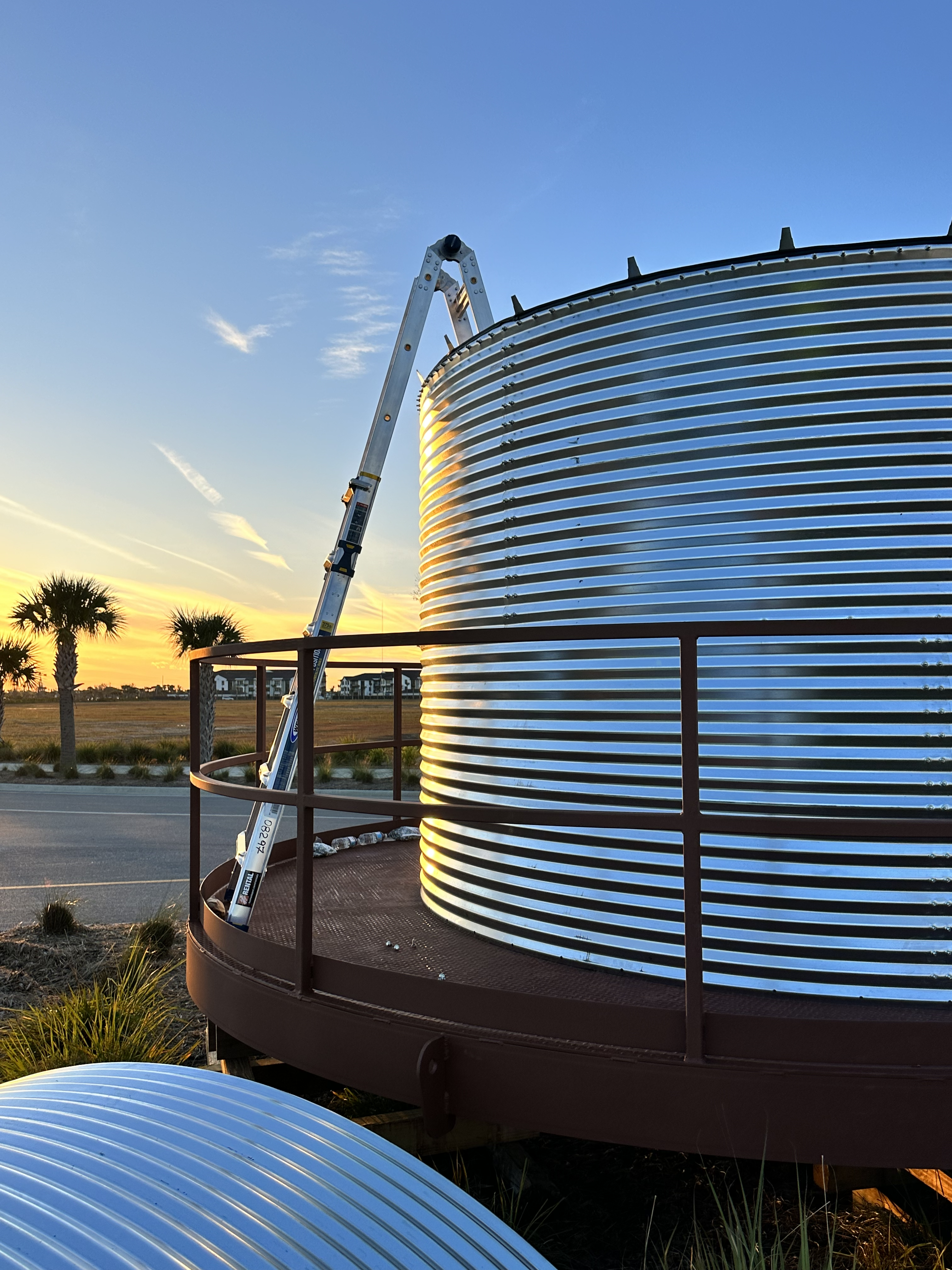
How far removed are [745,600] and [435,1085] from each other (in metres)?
2.39

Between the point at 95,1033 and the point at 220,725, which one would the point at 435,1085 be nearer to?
the point at 95,1033

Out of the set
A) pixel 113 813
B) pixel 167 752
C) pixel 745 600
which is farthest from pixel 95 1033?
pixel 167 752

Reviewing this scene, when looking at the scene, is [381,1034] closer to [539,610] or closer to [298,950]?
[298,950]

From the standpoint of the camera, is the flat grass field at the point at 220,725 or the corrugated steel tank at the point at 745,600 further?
the flat grass field at the point at 220,725

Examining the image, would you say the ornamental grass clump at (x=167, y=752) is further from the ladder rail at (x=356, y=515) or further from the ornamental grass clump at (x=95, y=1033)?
the ladder rail at (x=356, y=515)

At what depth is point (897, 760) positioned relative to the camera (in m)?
4.05

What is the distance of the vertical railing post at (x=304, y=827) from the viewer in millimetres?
3984

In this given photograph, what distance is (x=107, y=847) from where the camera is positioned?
50.2 ft

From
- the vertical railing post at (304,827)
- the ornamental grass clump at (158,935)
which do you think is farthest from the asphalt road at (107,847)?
the vertical railing post at (304,827)

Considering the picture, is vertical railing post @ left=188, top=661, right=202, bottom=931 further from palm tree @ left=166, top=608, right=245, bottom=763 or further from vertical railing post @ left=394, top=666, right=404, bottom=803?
palm tree @ left=166, top=608, right=245, bottom=763

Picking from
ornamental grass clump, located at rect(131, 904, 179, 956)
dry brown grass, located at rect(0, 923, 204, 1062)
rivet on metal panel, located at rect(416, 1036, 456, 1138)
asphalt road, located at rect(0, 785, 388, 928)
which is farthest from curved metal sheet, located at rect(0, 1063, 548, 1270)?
asphalt road, located at rect(0, 785, 388, 928)

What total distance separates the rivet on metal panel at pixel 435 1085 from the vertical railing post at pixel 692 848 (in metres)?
0.96

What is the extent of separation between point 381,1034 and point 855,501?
118 inches

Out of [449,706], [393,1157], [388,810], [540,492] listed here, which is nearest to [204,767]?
[449,706]
